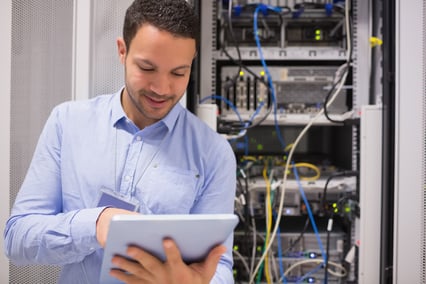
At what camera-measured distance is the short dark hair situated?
89 centimetres

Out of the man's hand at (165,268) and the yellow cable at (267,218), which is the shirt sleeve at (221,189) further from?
the yellow cable at (267,218)

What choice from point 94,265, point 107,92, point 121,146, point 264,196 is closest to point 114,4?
point 107,92

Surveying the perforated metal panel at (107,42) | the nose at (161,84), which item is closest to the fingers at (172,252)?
the nose at (161,84)

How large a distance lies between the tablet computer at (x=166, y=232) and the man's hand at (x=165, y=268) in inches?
0.5

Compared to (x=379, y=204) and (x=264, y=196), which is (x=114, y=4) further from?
(x=379, y=204)

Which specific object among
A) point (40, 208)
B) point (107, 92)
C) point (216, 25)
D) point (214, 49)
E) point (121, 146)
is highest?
point (216, 25)

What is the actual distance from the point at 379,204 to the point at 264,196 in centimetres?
61

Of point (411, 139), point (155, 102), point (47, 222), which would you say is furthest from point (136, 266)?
point (411, 139)

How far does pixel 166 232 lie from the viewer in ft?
2.11

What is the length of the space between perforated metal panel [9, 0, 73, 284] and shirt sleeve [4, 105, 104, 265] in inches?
14.9

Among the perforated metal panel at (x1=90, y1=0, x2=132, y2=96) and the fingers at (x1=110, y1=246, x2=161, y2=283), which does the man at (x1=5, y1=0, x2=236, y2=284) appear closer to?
the fingers at (x1=110, y1=246, x2=161, y2=283)

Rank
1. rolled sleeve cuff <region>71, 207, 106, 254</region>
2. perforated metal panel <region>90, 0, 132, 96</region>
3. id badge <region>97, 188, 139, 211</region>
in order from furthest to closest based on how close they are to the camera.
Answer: perforated metal panel <region>90, 0, 132, 96</region>
id badge <region>97, 188, 139, 211</region>
rolled sleeve cuff <region>71, 207, 106, 254</region>

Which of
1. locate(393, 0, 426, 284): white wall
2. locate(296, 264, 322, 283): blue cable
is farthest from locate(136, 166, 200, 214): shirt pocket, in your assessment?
locate(296, 264, 322, 283): blue cable

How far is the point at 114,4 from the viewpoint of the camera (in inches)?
51.2
